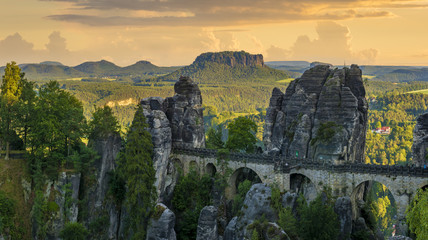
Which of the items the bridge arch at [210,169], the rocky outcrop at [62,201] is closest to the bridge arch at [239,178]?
the bridge arch at [210,169]

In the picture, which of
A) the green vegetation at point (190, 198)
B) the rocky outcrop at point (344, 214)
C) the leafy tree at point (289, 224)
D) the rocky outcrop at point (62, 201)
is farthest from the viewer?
the green vegetation at point (190, 198)

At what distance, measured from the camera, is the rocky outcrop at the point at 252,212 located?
57.8m

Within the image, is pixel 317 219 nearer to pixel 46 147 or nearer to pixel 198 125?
pixel 198 125

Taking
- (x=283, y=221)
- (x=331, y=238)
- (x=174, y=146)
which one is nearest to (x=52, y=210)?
(x=174, y=146)

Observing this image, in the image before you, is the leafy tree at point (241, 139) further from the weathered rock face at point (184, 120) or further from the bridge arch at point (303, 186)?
the bridge arch at point (303, 186)

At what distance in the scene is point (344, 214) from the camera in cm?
5797

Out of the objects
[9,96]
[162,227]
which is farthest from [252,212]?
[9,96]

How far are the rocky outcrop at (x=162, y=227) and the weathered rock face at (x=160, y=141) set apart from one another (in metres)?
5.77

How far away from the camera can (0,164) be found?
68.1 m

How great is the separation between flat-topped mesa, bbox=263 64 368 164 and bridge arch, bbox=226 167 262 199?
422 centimetres

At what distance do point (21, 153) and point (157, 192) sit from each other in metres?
19.9

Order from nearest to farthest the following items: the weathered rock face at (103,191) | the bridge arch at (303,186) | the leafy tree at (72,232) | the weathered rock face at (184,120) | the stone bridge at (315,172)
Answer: the stone bridge at (315,172) → the leafy tree at (72,232) → the bridge arch at (303,186) → the weathered rock face at (103,191) → the weathered rock face at (184,120)

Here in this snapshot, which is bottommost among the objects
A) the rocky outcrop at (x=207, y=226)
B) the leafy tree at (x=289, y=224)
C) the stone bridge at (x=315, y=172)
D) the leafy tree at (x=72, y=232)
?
the leafy tree at (x=72, y=232)

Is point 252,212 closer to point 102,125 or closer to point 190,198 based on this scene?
point 190,198
